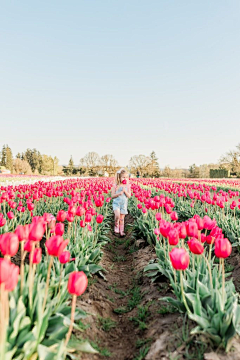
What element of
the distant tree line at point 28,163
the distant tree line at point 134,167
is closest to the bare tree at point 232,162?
the distant tree line at point 134,167

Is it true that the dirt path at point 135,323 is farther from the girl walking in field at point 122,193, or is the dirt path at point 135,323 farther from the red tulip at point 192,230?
the girl walking in field at point 122,193

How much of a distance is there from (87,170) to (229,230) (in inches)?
2402

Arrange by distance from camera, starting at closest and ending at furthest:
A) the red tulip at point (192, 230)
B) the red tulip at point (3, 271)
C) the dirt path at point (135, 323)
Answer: the red tulip at point (3, 271) → the dirt path at point (135, 323) → the red tulip at point (192, 230)

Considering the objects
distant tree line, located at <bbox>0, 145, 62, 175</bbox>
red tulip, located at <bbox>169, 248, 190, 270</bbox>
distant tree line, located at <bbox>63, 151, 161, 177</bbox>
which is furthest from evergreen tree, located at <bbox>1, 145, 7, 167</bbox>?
red tulip, located at <bbox>169, 248, 190, 270</bbox>

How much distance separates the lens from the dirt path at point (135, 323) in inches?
94.7

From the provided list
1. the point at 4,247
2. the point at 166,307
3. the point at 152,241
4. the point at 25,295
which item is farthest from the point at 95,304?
the point at 152,241

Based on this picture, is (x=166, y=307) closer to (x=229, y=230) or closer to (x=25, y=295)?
(x=25, y=295)

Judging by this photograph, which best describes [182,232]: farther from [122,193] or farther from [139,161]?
[139,161]

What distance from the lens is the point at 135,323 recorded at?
3.30m

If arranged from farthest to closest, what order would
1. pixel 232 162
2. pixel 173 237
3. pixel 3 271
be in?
pixel 232 162
pixel 173 237
pixel 3 271

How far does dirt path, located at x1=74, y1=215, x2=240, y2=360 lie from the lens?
2406mm

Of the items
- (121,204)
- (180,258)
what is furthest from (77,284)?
(121,204)

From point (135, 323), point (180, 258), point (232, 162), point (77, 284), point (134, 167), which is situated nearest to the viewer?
point (77, 284)

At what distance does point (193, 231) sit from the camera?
10.2 ft
